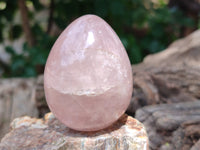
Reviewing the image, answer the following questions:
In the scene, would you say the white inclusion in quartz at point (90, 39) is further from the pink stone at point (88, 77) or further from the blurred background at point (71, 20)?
the blurred background at point (71, 20)

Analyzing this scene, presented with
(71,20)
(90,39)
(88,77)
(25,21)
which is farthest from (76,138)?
(71,20)

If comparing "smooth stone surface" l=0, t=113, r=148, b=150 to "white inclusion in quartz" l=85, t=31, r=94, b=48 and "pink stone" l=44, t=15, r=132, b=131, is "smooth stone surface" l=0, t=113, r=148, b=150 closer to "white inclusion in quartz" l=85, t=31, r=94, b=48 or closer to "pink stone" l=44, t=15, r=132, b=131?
Result: "pink stone" l=44, t=15, r=132, b=131

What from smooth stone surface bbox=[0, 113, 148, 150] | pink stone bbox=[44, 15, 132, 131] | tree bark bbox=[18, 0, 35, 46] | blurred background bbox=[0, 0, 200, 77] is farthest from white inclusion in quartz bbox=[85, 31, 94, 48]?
tree bark bbox=[18, 0, 35, 46]

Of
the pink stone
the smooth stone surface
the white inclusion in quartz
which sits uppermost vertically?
the white inclusion in quartz

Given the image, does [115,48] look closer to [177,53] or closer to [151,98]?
[151,98]

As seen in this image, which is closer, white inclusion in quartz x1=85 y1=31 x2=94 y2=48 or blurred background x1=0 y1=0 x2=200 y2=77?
white inclusion in quartz x1=85 y1=31 x2=94 y2=48

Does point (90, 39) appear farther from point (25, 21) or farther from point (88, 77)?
point (25, 21)
